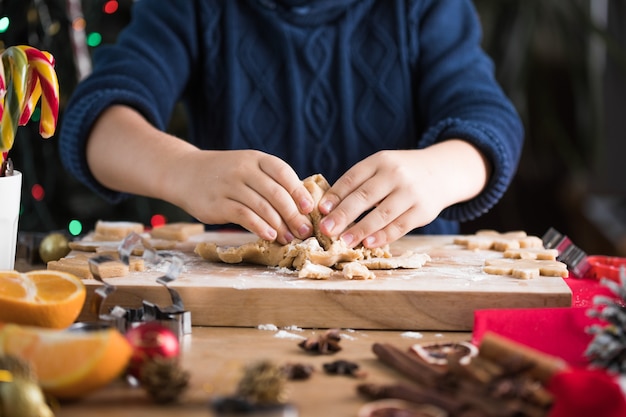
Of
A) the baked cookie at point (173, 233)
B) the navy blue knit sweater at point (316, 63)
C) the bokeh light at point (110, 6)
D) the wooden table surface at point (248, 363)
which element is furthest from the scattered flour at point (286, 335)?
the bokeh light at point (110, 6)

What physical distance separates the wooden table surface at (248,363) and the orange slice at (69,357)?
2cm

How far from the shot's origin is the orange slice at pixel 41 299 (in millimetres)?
765

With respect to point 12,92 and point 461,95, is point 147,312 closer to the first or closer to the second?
point 12,92

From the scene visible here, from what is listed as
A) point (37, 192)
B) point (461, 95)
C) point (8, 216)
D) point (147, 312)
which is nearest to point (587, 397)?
point (147, 312)

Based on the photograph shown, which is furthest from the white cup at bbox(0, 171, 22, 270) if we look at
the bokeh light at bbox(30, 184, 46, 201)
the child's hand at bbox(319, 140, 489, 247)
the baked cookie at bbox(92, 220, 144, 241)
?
the bokeh light at bbox(30, 184, 46, 201)

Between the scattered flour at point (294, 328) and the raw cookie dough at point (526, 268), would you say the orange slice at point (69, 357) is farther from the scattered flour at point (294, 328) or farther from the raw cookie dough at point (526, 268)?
the raw cookie dough at point (526, 268)

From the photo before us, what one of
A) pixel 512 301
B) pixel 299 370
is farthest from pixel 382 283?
pixel 299 370

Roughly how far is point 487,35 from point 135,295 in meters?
2.01

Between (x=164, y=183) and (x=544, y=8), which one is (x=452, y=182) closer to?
(x=164, y=183)

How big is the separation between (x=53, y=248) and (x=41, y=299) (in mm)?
377

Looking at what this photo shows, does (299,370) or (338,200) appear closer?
(299,370)

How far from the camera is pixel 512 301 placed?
92cm

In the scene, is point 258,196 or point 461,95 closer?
point 258,196

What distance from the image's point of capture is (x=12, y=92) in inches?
35.9
